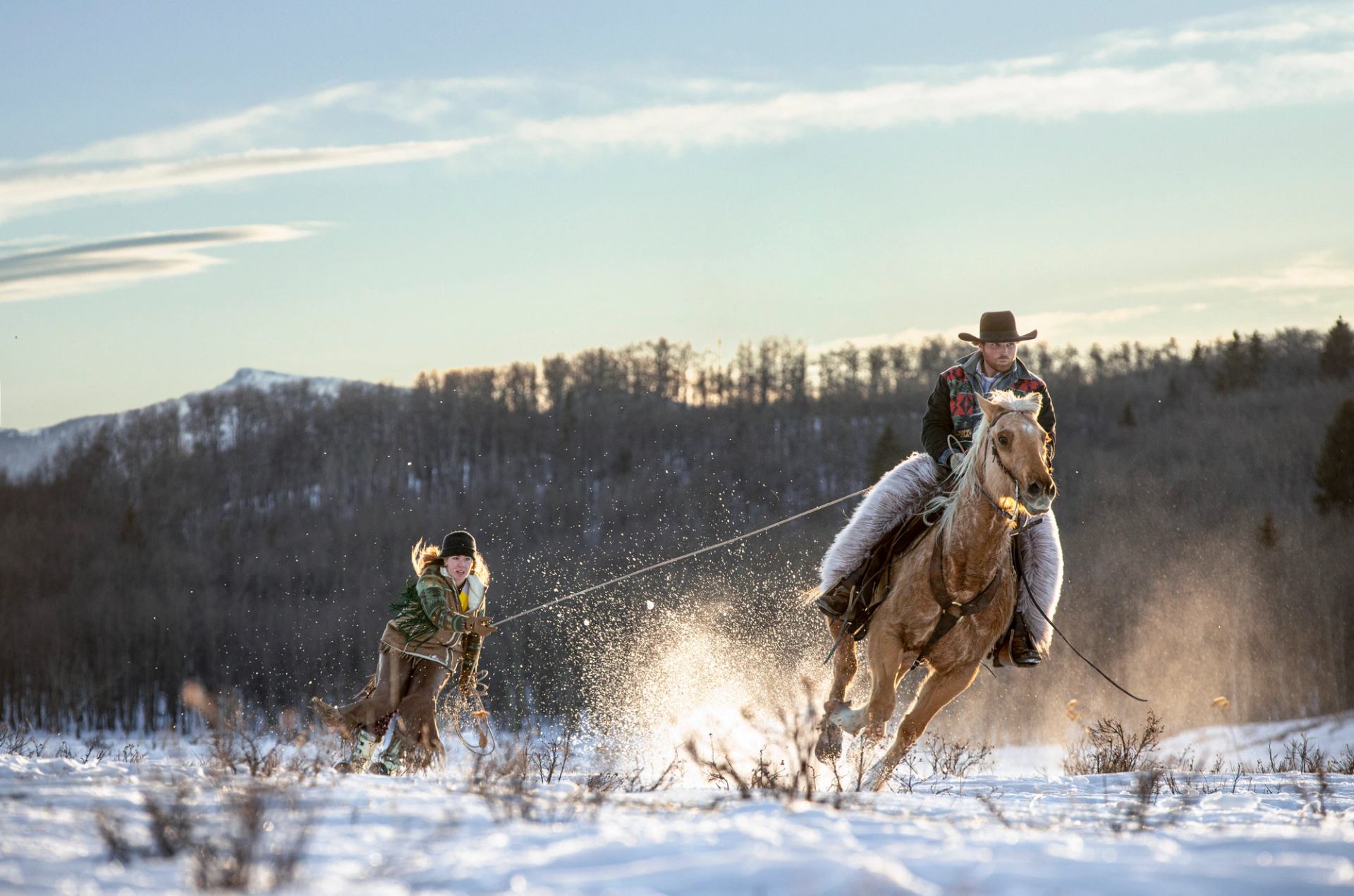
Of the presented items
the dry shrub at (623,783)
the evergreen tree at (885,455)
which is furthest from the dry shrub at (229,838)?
the evergreen tree at (885,455)

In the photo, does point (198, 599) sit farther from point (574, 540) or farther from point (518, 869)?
point (518, 869)

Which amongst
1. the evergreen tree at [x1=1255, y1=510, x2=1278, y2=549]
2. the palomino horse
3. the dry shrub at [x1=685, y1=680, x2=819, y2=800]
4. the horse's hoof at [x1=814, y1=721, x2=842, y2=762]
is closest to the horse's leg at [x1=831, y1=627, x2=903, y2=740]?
the palomino horse

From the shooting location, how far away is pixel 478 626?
8367mm

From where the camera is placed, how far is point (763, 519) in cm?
10075

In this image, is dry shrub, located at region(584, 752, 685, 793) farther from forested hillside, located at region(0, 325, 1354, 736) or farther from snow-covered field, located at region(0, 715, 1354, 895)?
forested hillside, located at region(0, 325, 1354, 736)

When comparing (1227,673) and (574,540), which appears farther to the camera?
(574,540)

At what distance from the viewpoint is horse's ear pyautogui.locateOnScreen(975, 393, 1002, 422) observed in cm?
736

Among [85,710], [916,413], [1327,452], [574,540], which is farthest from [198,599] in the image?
[1327,452]

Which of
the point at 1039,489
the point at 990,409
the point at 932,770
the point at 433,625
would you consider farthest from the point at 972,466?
the point at 932,770

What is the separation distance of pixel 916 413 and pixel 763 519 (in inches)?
1163

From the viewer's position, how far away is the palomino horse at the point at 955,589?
7.23m

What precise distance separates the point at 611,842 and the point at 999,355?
571cm

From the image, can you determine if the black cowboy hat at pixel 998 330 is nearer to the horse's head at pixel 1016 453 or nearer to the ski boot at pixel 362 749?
the horse's head at pixel 1016 453

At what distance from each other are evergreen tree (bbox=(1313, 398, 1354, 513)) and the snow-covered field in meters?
78.6
